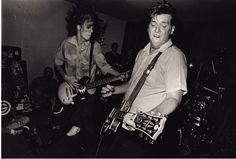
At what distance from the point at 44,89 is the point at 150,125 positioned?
2.54 m

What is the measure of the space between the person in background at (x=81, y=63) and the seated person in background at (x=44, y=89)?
1.01 meters

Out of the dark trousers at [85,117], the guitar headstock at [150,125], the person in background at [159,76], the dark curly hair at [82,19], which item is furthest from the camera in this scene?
the dark curly hair at [82,19]

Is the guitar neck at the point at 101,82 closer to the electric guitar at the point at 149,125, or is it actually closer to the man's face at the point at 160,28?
the man's face at the point at 160,28

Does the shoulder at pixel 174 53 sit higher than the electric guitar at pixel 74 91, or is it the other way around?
the shoulder at pixel 174 53

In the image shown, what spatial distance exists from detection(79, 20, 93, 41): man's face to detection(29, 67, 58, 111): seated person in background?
3.84ft

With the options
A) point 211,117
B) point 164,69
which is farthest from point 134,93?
point 211,117

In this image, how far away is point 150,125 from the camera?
88 centimetres

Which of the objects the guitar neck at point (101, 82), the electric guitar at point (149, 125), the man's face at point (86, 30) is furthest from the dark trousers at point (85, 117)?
the electric guitar at point (149, 125)

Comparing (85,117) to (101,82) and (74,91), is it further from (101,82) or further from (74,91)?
(101,82)

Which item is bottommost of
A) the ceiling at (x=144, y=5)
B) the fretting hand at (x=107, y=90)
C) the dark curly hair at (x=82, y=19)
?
the fretting hand at (x=107, y=90)

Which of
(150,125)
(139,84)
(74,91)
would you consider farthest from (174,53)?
(74,91)

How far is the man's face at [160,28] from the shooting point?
4.06 ft

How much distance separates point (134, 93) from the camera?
1.27 m

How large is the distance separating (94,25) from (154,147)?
1418 millimetres
